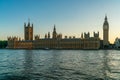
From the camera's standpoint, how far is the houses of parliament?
140 m

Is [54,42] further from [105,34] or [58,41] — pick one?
[105,34]

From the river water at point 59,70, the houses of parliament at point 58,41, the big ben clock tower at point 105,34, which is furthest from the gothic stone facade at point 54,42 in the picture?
the river water at point 59,70

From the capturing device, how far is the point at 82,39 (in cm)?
14075

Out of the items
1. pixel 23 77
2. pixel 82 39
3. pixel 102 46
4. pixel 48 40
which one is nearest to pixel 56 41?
pixel 48 40

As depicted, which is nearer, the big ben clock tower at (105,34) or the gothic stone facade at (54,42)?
the gothic stone facade at (54,42)

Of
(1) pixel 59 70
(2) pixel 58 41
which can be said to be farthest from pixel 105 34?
(1) pixel 59 70

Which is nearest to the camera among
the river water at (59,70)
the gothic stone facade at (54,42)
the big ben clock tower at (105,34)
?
the river water at (59,70)

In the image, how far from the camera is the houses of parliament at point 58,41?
140125 millimetres

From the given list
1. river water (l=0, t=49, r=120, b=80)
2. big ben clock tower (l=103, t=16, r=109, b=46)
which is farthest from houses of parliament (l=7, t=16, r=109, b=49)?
river water (l=0, t=49, r=120, b=80)

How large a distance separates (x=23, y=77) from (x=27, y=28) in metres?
156

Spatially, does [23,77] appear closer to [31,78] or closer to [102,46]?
[31,78]

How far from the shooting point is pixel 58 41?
484 feet

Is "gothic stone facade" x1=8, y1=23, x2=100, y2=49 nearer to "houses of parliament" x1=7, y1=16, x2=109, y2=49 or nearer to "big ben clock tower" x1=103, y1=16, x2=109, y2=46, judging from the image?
"houses of parliament" x1=7, y1=16, x2=109, y2=49

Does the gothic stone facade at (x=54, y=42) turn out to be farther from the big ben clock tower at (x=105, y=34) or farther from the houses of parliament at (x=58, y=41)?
the big ben clock tower at (x=105, y=34)
